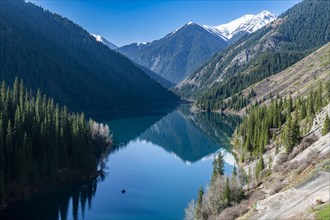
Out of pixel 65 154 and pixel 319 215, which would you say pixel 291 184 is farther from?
pixel 65 154

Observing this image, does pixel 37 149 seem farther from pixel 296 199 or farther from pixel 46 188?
pixel 296 199

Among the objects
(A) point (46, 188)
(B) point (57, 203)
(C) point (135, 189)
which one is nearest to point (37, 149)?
(A) point (46, 188)

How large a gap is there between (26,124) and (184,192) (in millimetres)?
43726

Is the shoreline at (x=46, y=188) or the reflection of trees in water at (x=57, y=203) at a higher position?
the shoreline at (x=46, y=188)

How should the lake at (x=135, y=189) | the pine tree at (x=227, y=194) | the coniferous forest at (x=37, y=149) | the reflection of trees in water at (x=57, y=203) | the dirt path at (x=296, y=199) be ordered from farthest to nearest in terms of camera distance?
the coniferous forest at (x=37, y=149), the lake at (x=135, y=189), the reflection of trees in water at (x=57, y=203), the pine tree at (x=227, y=194), the dirt path at (x=296, y=199)

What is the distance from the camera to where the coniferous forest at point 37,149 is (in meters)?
83.2

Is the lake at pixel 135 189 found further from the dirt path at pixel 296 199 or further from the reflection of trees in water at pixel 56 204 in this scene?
the dirt path at pixel 296 199

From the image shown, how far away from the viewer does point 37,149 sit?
95.8 meters

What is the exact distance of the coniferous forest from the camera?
83.2m

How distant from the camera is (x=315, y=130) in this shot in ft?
260

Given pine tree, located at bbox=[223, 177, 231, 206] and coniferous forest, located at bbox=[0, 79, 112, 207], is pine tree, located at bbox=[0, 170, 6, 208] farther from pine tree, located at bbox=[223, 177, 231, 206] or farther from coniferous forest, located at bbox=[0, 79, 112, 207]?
pine tree, located at bbox=[223, 177, 231, 206]

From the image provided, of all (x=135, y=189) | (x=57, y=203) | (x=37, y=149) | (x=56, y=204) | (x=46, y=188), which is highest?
(x=37, y=149)

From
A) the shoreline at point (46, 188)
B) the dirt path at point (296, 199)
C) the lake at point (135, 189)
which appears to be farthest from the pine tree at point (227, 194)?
the shoreline at point (46, 188)

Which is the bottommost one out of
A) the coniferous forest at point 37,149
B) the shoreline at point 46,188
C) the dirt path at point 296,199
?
the dirt path at point 296,199
